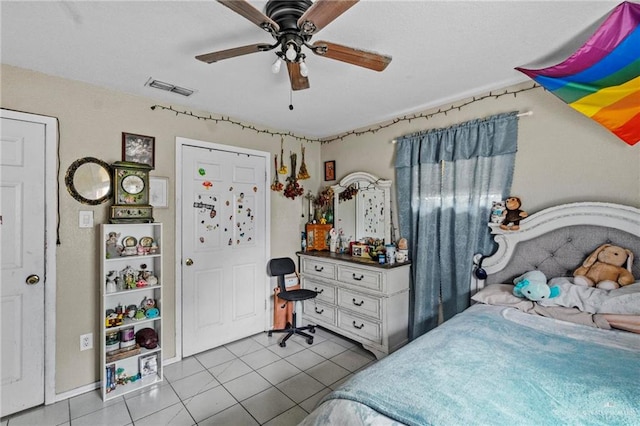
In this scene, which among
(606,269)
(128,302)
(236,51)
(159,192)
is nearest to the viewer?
(236,51)

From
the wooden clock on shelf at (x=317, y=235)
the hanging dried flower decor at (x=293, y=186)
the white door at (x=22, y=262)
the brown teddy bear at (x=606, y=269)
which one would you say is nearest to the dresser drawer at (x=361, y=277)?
the wooden clock on shelf at (x=317, y=235)

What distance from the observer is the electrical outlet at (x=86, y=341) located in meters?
2.34

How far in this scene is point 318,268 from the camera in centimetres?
347

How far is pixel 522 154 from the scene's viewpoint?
2361mm

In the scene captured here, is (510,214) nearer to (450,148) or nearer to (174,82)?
(450,148)

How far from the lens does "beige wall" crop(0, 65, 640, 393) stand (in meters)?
2.06

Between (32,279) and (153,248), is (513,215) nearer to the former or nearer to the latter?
(153,248)

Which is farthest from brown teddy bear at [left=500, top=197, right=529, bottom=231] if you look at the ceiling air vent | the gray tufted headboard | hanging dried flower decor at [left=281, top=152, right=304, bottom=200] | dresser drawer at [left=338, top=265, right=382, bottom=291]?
the ceiling air vent

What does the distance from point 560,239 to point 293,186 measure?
266 cm

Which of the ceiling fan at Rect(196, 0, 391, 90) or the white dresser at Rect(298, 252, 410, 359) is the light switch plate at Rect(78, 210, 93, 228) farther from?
the white dresser at Rect(298, 252, 410, 359)

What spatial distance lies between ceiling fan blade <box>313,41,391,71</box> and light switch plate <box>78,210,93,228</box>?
2.21 m

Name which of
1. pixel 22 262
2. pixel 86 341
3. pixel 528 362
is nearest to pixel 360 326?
pixel 528 362

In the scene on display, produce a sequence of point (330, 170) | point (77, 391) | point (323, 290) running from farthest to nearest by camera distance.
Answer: point (330, 170) < point (323, 290) < point (77, 391)

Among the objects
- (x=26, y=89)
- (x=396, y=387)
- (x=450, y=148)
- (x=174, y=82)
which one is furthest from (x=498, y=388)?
(x=26, y=89)
